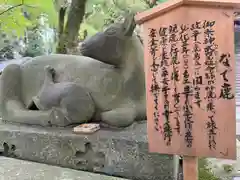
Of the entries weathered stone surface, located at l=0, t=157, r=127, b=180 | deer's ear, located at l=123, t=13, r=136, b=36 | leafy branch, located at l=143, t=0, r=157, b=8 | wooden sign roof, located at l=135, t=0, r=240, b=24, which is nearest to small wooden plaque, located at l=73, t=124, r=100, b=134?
weathered stone surface, located at l=0, t=157, r=127, b=180

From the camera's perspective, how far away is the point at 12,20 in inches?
89.0

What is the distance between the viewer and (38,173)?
241 cm

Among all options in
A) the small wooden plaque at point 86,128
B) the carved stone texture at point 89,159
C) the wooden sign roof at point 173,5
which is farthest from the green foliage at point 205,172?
the wooden sign roof at point 173,5

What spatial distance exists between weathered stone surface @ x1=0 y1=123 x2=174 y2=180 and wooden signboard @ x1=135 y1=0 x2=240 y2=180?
0.57m

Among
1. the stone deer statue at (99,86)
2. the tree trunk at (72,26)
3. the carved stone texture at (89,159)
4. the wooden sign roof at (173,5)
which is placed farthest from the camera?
the tree trunk at (72,26)

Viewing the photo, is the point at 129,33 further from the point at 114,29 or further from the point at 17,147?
the point at 17,147

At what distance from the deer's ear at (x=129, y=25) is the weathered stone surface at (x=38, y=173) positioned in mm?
1108

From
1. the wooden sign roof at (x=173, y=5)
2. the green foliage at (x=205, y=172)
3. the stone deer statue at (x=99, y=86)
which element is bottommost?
the green foliage at (x=205, y=172)

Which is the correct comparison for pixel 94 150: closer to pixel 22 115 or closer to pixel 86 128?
pixel 86 128

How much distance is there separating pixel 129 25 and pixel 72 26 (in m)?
1.22

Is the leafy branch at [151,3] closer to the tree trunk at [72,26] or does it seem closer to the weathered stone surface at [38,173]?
the tree trunk at [72,26]

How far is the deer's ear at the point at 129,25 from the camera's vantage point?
250 cm

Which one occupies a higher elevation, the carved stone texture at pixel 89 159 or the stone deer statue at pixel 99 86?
the stone deer statue at pixel 99 86

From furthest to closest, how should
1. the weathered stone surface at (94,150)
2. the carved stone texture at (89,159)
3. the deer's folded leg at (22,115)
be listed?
the deer's folded leg at (22,115)
the carved stone texture at (89,159)
the weathered stone surface at (94,150)
